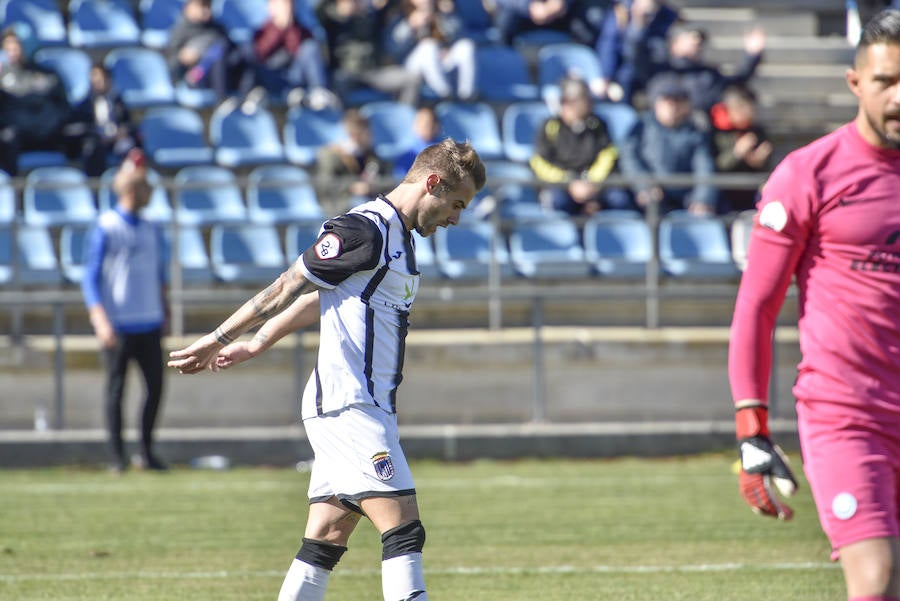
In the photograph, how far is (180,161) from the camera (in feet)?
54.9

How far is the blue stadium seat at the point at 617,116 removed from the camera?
1781 centimetres

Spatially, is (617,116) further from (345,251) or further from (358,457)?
(358,457)

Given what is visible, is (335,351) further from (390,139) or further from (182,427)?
(390,139)

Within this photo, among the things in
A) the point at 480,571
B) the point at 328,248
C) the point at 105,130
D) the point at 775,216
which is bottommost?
the point at 480,571

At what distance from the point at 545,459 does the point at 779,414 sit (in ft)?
7.49

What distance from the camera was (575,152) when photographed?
53.1 feet

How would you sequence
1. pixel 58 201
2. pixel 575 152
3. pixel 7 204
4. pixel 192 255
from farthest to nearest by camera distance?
pixel 575 152 < pixel 58 201 < pixel 7 204 < pixel 192 255

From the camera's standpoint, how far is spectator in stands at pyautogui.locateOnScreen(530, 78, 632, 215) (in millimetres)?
16078

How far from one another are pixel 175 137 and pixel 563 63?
5.36 m

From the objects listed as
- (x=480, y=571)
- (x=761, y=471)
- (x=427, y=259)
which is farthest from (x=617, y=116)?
(x=761, y=471)

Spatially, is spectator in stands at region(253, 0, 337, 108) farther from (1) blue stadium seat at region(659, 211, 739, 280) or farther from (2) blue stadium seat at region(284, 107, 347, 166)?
(1) blue stadium seat at region(659, 211, 739, 280)

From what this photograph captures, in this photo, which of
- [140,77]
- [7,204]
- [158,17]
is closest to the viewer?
[7,204]

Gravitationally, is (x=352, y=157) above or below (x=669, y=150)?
above

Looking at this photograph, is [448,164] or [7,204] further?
[7,204]
